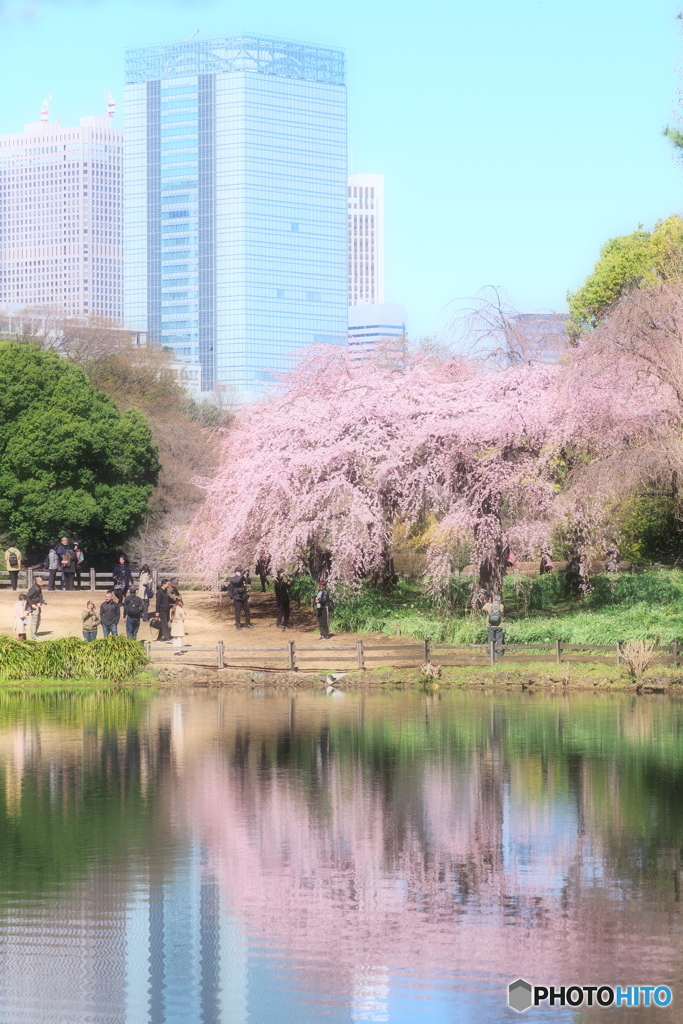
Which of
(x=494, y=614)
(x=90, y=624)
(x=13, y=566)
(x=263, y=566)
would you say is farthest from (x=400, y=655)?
(x=13, y=566)

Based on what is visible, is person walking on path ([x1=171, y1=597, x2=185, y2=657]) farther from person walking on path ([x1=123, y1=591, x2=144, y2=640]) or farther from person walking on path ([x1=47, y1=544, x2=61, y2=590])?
person walking on path ([x1=47, y1=544, x2=61, y2=590])

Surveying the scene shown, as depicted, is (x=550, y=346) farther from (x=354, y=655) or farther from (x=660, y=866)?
(x=660, y=866)

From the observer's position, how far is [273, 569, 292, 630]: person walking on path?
39.8m

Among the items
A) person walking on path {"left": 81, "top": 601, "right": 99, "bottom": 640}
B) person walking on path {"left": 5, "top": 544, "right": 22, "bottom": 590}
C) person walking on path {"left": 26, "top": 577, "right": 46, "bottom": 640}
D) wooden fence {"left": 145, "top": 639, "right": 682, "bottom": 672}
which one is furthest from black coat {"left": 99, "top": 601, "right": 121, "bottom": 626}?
person walking on path {"left": 5, "top": 544, "right": 22, "bottom": 590}

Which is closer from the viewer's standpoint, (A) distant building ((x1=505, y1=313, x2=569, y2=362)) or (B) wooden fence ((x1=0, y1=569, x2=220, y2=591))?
(A) distant building ((x1=505, y1=313, x2=569, y2=362))

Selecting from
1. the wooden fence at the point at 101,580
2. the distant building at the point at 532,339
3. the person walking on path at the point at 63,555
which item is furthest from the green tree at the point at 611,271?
the person walking on path at the point at 63,555

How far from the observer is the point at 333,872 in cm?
1312

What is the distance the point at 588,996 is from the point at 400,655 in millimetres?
23853

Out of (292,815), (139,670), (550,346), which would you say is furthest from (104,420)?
(292,815)

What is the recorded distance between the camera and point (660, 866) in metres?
13.1

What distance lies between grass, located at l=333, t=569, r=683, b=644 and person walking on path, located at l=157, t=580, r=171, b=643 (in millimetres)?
4987

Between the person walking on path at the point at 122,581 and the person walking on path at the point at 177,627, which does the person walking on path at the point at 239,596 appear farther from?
the person walking on path at the point at 177,627

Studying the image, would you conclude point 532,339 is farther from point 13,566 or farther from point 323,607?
point 13,566

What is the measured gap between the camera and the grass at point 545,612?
1337 inches
